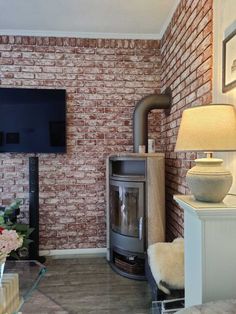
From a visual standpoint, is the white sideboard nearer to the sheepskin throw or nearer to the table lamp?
the table lamp

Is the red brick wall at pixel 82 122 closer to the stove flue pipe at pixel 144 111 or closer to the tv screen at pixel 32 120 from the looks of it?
the tv screen at pixel 32 120

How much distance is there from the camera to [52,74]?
359 centimetres

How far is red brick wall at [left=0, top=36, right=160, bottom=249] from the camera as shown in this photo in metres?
3.58

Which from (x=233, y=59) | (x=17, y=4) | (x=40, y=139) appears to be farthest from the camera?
(x=40, y=139)

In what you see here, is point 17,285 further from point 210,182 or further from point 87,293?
point 210,182

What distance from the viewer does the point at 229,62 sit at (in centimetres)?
173

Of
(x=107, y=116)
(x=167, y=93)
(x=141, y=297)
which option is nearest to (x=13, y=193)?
(x=107, y=116)

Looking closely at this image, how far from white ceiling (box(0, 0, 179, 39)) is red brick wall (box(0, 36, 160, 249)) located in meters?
0.12

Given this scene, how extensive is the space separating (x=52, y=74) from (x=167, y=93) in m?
1.43

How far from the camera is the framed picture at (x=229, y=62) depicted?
1.68m

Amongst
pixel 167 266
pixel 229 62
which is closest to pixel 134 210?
pixel 167 266

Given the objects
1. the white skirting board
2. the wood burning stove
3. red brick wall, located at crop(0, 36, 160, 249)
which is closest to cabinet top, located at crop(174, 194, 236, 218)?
the wood burning stove

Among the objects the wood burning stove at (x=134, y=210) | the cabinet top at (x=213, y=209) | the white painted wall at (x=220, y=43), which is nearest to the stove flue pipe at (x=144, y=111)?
the wood burning stove at (x=134, y=210)

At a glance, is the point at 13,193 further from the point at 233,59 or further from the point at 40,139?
the point at 233,59
